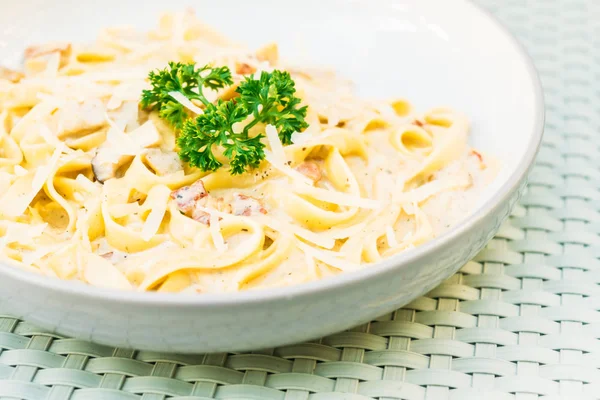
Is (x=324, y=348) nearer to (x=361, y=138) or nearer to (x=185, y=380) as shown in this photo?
(x=185, y=380)

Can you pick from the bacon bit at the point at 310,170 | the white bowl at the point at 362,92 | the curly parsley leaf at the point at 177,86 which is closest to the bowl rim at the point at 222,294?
the white bowl at the point at 362,92

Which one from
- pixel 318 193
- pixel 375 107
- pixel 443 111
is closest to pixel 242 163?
pixel 318 193

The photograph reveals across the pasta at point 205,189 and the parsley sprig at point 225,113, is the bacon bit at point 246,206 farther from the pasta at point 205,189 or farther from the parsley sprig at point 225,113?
the parsley sprig at point 225,113

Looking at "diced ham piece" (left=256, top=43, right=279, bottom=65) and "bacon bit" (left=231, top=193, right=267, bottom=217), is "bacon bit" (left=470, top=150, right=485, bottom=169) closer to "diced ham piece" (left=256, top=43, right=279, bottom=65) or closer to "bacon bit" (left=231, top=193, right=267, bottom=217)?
"bacon bit" (left=231, top=193, right=267, bottom=217)

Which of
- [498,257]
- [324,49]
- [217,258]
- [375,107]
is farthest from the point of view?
[324,49]

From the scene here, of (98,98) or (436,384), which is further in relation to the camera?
(98,98)

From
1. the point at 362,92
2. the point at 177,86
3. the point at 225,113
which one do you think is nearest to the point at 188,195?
the point at 225,113

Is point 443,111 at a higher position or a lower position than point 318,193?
lower
